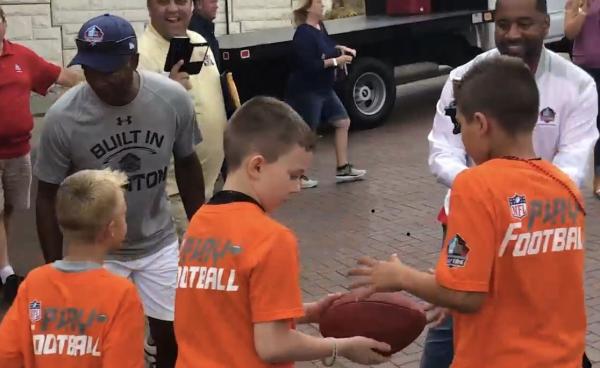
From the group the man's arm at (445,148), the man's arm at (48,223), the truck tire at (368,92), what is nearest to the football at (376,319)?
the man's arm at (445,148)

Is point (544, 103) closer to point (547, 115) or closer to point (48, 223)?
point (547, 115)

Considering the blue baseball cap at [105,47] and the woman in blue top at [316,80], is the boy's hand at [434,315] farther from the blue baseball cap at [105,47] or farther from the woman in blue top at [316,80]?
the woman in blue top at [316,80]

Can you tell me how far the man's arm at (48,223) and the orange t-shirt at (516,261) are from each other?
196 cm

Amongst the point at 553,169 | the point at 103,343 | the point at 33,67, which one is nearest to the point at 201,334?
the point at 103,343

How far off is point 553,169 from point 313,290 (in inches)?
140

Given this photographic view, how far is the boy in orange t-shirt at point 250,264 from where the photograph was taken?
2420mm

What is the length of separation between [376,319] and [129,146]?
152 centimetres

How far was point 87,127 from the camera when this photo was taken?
379 centimetres

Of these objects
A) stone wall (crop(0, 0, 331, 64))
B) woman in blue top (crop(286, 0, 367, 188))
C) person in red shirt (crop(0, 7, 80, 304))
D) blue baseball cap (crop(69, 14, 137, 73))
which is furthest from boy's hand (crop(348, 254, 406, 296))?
stone wall (crop(0, 0, 331, 64))

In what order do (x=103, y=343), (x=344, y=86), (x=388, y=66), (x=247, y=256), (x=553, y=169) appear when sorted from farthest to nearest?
→ 1. (x=388, y=66)
2. (x=344, y=86)
3. (x=103, y=343)
4. (x=553, y=169)
5. (x=247, y=256)

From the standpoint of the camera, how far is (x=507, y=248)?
247 centimetres

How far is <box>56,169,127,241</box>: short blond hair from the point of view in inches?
117

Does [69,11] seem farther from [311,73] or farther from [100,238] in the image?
[100,238]

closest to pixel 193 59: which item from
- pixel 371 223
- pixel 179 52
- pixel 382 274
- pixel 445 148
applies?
pixel 179 52
